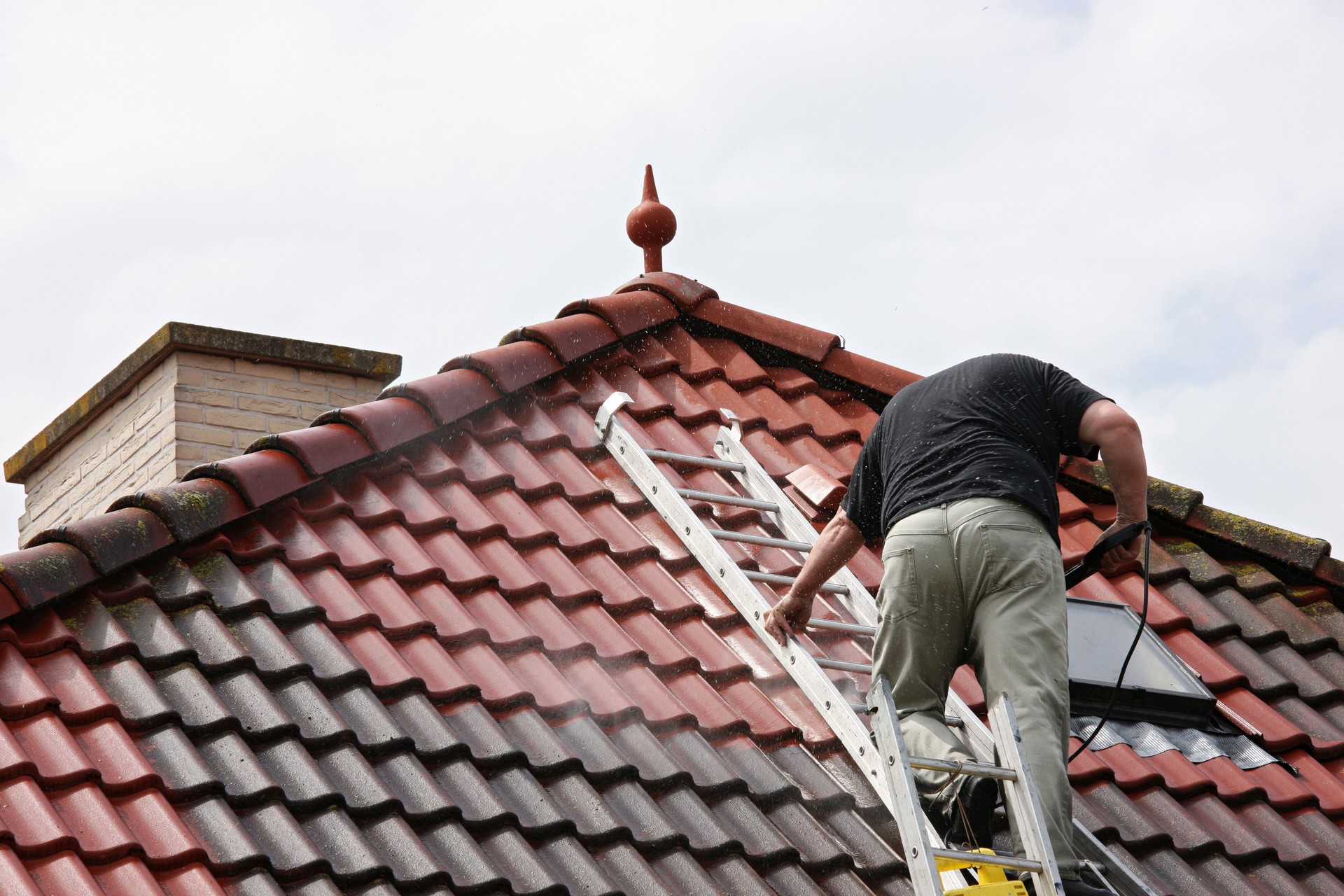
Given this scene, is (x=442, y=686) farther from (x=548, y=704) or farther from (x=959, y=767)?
(x=959, y=767)

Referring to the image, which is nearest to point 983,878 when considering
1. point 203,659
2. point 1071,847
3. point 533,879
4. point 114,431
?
point 1071,847

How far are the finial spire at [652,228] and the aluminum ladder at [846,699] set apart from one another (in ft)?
4.38

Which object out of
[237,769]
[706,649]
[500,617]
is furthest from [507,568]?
[237,769]

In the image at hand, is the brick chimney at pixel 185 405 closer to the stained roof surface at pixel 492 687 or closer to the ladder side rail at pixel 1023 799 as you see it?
the stained roof surface at pixel 492 687

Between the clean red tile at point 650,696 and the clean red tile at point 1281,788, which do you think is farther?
the clean red tile at point 1281,788

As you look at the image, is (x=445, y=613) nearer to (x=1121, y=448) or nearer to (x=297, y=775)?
(x=297, y=775)

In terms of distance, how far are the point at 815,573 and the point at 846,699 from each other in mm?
423

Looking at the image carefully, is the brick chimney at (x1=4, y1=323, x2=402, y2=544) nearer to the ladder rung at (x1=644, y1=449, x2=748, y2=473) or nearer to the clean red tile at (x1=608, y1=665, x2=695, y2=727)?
the ladder rung at (x1=644, y1=449, x2=748, y2=473)

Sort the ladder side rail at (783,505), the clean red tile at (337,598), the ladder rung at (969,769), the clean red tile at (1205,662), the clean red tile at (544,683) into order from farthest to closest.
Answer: the clean red tile at (1205,662) → the ladder side rail at (783,505) → the clean red tile at (337,598) → the clean red tile at (544,683) → the ladder rung at (969,769)

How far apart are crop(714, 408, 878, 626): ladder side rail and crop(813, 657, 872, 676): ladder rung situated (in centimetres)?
26

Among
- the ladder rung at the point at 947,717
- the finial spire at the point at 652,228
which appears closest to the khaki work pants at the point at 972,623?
the ladder rung at the point at 947,717

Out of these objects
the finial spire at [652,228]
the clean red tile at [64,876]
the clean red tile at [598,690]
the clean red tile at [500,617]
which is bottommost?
the clean red tile at [64,876]

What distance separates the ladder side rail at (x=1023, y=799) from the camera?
3.22 meters

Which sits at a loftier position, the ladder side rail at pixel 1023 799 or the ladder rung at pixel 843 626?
the ladder rung at pixel 843 626
